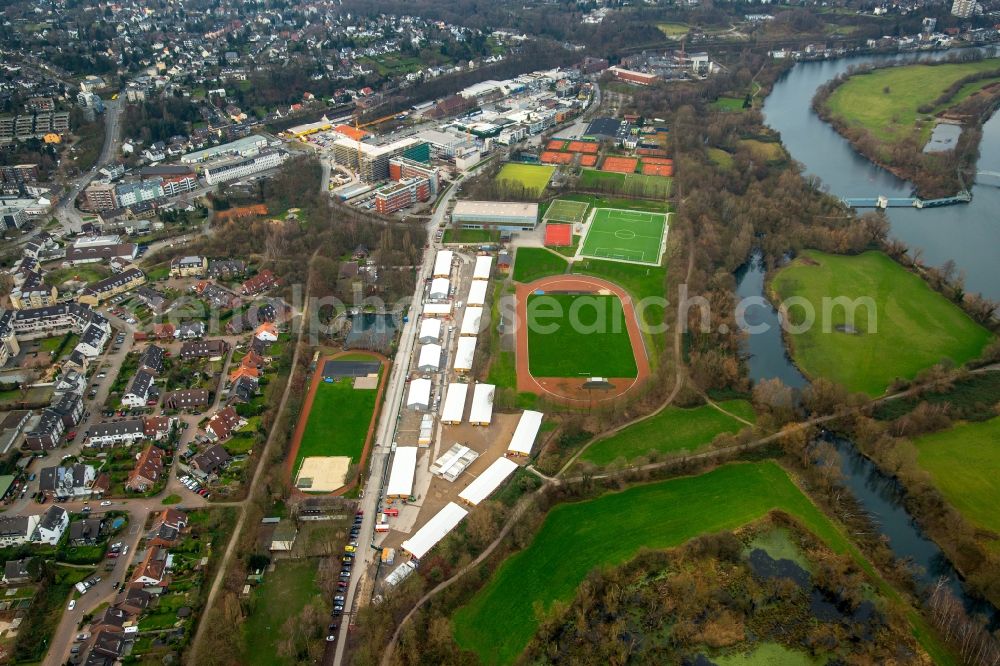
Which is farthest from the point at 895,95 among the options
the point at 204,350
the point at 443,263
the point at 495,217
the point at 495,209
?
the point at 204,350

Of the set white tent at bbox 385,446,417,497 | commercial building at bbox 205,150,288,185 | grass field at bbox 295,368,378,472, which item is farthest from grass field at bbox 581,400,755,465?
commercial building at bbox 205,150,288,185

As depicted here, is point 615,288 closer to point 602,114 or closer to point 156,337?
point 156,337

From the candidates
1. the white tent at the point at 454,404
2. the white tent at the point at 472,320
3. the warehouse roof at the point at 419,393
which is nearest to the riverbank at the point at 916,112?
the white tent at the point at 472,320

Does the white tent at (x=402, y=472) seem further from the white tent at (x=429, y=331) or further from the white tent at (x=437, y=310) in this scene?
the white tent at (x=437, y=310)

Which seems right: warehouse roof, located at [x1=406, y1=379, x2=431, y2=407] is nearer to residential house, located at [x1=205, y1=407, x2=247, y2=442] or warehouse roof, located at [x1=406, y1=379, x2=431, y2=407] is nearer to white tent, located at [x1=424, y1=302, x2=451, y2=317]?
white tent, located at [x1=424, y1=302, x2=451, y2=317]

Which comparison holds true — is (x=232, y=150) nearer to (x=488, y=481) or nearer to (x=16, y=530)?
(x=16, y=530)

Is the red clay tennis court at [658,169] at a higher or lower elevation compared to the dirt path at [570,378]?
higher
